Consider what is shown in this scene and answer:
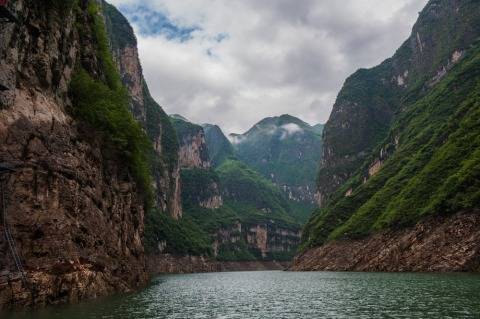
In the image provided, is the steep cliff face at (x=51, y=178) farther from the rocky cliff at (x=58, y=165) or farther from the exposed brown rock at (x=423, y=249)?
the exposed brown rock at (x=423, y=249)

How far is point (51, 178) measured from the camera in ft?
178

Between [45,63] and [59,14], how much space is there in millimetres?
10016

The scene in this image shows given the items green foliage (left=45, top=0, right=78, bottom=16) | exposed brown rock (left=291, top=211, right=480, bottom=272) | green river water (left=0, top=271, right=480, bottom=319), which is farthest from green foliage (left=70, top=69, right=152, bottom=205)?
exposed brown rock (left=291, top=211, right=480, bottom=272)

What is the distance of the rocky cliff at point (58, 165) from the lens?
160 feet

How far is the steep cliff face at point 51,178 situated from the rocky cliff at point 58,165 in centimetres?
12

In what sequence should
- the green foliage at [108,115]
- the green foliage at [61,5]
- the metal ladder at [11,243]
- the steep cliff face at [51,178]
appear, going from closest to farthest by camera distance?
the metal ladder at [11,243] → the steep cliff face at [51,178] → the green foliage at [61,5] → the green foliage at [108,115]

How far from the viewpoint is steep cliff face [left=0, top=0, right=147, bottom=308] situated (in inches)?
1922

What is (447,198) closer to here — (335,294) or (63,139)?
(335,294)

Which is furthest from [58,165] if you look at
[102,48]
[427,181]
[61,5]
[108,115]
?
[427,181]

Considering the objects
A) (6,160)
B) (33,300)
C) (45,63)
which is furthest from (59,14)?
(33,300)

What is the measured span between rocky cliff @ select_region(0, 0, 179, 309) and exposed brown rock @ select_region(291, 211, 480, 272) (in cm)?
6115

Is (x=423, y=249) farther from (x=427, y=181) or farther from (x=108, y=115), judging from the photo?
(x=108, y=115)

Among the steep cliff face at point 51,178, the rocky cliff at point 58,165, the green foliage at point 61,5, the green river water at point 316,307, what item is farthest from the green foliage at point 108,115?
the green river water at point 316,307

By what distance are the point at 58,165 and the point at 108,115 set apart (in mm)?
20415
